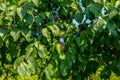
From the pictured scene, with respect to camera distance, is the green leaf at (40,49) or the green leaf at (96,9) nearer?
the green leaf at (96,9)

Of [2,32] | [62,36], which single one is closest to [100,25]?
[62,36]

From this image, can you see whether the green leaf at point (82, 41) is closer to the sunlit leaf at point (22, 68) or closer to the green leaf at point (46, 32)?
the green leaf at point (46, 32)

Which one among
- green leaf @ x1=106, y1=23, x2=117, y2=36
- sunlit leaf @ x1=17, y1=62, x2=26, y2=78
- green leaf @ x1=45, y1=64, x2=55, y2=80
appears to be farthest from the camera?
green leaf @ x1=45, y1=64, x2=55, y2=80

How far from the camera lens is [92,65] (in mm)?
3037

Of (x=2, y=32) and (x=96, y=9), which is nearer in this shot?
(x=96, y=9)

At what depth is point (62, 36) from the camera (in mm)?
2594

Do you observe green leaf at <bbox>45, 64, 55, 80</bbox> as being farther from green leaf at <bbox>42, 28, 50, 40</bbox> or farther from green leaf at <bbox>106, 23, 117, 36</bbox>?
green leaf at <bbox>106, 23, 117, 36</bbox>

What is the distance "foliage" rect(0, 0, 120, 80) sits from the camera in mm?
2442

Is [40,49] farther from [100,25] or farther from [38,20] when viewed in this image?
[100,25]

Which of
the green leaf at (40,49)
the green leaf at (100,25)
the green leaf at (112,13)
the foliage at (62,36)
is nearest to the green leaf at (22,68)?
the foliage at (62,36)

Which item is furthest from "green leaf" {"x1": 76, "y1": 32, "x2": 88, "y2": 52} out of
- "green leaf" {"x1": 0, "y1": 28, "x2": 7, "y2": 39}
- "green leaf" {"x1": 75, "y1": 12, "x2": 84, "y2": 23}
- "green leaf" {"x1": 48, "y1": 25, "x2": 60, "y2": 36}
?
"green leaf" {"x1": 0, "y1": 28, "x2": 7, "y2": 39}

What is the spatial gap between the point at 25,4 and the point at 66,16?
0.74 metres

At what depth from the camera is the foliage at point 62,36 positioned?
2.44 meters

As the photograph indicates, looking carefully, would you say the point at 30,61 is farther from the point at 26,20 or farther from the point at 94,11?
the point at 94,11
